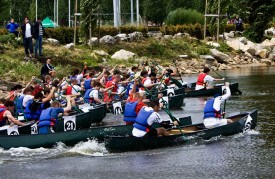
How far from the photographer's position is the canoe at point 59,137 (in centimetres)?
1788

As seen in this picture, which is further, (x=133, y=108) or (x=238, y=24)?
(x=238, y=24)

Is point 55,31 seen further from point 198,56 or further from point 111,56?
point 198,56

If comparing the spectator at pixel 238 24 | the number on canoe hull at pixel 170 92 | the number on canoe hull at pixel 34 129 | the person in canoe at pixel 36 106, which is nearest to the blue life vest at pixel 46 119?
the number on canoe hull at pixel 34 129

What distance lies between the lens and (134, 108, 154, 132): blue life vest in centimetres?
1736

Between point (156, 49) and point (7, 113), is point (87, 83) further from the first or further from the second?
point (156, 49)

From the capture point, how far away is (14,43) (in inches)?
1474

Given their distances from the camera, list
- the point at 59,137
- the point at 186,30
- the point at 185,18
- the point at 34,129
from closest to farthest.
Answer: the point at 59,137 < the point at 34,129 < the point at 186,30 < the point at 185,18

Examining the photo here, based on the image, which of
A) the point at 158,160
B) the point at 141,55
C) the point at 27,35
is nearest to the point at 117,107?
the point at 158,160

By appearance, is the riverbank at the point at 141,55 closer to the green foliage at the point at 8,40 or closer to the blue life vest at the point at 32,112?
the green foliage at the point at 8,40

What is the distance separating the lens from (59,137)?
18.2 meters

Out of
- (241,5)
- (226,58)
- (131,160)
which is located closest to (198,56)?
(226,58)

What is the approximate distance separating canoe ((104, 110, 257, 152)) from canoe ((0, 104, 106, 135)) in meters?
2.13

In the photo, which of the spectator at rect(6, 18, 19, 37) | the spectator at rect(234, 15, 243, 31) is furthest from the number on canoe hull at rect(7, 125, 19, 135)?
the spectator at rect(234, 15, 243, 31)

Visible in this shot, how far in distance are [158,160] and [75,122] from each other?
4256mm
